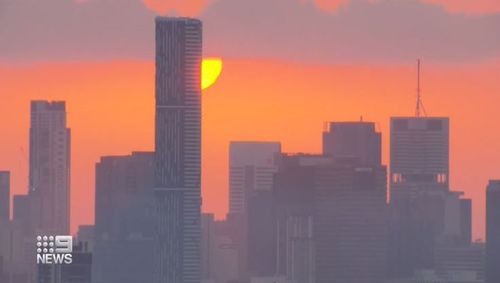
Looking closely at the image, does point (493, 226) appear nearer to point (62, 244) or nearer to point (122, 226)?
point (122, 226)

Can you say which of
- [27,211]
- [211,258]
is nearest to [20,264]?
[27,211]

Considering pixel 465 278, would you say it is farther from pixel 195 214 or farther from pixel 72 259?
pixel 72 259

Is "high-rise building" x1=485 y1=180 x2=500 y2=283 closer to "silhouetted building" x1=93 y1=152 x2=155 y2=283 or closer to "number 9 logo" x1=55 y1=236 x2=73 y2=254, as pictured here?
"silhouetted building" x1=93 y1=152 x2=155 y2=283

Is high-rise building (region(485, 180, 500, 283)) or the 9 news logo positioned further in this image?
high-rise building (region(485, 180, 500, 283))

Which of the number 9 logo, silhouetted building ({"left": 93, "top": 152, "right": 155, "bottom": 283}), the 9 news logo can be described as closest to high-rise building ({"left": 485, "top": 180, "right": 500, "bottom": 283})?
silhouetted building ({"left": 93, "top": 152, "right": 155, "bottom": 283})

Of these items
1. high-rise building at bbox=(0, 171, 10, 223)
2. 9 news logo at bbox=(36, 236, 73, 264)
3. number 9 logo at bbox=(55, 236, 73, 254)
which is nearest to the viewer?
number 9 logo at bbox=(55, 236, 73, 254)

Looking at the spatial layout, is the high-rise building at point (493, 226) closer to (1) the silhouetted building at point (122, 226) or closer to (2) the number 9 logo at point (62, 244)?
(1) the silhouetted building at point (122, 226)

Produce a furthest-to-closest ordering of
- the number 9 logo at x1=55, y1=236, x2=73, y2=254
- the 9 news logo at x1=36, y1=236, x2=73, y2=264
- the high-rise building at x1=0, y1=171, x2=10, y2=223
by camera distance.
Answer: the high-rise building at x1=0, y1=171, x2=10, y2=223, the 9 news logo at x1=36, y1=236, x2=73, y2=264, the number 9 logo at x1=55, y1=236, x2=73, y2=254

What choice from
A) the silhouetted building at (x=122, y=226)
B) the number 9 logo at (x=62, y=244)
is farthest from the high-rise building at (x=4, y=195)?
the number 9 logo at (x=62, y=244)
